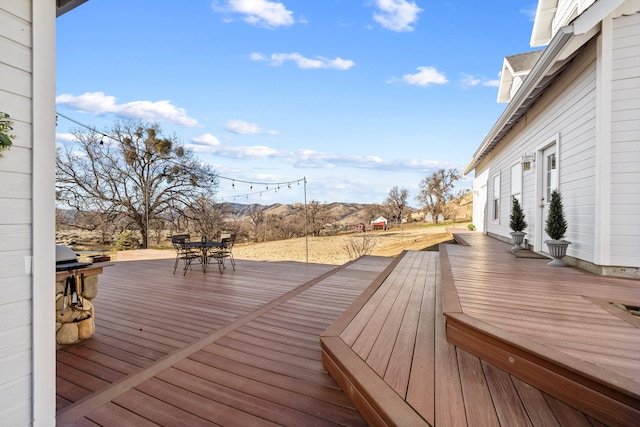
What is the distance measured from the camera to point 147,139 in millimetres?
12781

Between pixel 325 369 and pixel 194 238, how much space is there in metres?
13.4

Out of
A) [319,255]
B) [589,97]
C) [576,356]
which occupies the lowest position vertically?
[319,255]

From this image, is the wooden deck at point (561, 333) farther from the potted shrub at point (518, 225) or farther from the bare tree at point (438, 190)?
the bare tree at point (438, 190)

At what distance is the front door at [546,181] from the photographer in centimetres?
495

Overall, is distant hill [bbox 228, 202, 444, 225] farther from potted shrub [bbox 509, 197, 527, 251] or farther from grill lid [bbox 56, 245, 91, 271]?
grill lid [bbox 56, 245, 91, 271]

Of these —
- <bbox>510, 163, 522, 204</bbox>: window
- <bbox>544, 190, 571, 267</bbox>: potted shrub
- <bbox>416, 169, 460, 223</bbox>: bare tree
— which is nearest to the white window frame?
<bbox>510, 163, 522, 204</bbox>: window

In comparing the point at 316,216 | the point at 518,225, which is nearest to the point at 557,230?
the point at 518,225

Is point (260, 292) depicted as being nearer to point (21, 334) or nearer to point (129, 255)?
point (21, 334)

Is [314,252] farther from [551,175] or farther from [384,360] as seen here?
[384,360]

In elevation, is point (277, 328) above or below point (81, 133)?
below

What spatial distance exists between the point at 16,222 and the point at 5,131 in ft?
1.41

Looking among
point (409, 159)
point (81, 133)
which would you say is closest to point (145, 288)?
point (81, 133)

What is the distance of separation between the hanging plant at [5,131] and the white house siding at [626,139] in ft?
16.2

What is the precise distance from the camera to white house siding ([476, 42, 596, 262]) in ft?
11.9
